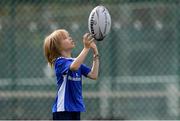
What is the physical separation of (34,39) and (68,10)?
1.72ft

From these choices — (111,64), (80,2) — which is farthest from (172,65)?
(80,2)

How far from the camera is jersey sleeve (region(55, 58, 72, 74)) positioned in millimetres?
5938

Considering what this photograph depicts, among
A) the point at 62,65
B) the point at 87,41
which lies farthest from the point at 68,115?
the point at 87,41

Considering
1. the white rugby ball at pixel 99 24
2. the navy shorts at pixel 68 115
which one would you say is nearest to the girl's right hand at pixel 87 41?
the white rugby ball at pixel 99 24

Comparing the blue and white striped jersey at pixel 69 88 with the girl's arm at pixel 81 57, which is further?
the blue and white striped jersey at pixel 69 88

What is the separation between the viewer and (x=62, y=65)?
19.6ft

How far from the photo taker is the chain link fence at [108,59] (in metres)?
8.31

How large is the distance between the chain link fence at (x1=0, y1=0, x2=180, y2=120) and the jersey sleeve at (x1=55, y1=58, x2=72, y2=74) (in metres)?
2.29

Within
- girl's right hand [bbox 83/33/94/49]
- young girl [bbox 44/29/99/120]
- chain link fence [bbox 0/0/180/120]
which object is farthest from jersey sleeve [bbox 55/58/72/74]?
chain link fence [bbox 0/0/180/120]

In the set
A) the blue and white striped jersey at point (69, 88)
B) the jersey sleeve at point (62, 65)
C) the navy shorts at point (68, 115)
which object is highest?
the jersey sleeve at point (62, 65)

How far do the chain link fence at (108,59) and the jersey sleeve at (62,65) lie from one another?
2291 mm

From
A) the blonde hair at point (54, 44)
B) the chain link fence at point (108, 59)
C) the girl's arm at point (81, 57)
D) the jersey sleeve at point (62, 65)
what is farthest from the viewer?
the chain link fence at point (108, 59)

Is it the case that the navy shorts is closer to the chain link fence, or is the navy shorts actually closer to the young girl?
the young girl

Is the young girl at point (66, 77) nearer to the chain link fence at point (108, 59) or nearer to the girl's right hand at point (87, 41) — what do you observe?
the girl's right hand at point (87, 41)
